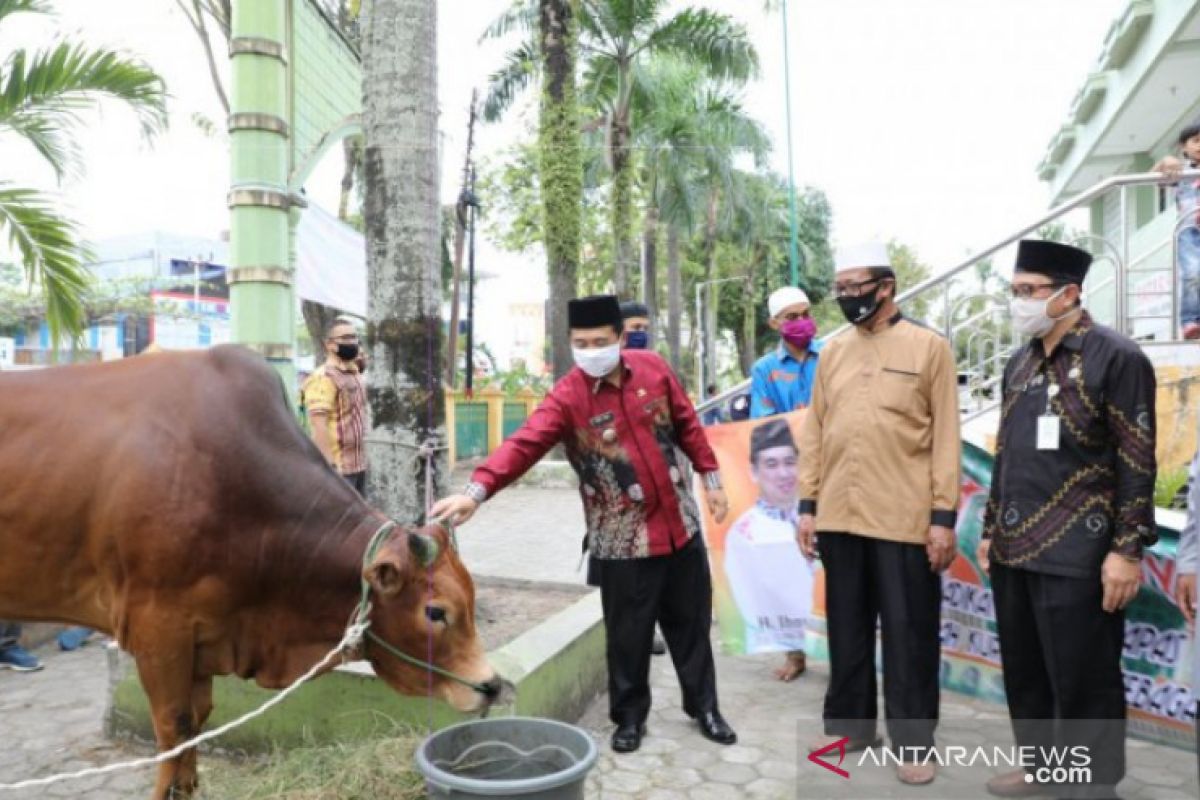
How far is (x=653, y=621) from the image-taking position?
12.8 ft

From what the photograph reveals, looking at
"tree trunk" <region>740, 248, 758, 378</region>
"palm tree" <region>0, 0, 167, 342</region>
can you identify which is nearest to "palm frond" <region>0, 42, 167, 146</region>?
"palm tree" <region>0, 0, 167, 342</region>

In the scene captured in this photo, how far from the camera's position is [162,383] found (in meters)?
3.08

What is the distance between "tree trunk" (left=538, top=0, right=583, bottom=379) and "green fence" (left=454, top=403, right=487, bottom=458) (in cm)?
521

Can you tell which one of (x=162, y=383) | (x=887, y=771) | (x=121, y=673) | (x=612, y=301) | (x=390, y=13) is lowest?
(x=887, y=771)

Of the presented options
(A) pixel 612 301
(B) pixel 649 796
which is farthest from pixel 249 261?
(B) pixel 649 796

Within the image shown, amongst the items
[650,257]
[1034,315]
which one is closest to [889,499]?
[1034,315]

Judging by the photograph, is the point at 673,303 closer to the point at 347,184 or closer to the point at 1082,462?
the point at 347,184

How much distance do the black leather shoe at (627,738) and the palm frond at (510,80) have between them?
52.8ft

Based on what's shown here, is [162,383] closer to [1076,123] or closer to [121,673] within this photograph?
[121,673]

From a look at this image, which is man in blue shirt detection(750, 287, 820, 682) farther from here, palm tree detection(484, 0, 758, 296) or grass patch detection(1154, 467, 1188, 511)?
palm tree detection(484, 0, 758, 296)

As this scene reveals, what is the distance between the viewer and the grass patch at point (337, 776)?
323 centimetres

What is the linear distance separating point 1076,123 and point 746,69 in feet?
19.6

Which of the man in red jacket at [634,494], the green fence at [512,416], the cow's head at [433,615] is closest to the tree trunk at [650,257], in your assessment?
the green fence at [512,416]

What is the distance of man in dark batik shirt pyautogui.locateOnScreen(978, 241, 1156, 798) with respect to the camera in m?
3.05
